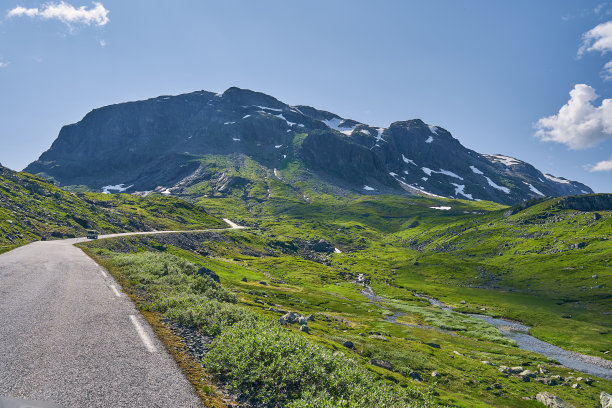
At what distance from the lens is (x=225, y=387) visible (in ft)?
41.2

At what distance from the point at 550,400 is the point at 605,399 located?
913 cm

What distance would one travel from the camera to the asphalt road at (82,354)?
10422 mm

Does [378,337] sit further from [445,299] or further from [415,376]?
[445,299]

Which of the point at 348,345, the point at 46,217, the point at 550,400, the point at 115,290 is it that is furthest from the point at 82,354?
the point at 46,217

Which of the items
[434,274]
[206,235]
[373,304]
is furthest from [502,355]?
[206,235]

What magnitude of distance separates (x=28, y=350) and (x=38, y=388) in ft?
13.6

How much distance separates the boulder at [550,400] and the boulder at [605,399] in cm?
570

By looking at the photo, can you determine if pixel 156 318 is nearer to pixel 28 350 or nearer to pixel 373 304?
pixel 28 350

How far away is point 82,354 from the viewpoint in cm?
1327

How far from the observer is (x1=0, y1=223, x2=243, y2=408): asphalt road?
10422mm

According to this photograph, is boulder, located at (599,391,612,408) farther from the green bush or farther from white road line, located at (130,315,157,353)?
white road line, located at (130,315,157,353)

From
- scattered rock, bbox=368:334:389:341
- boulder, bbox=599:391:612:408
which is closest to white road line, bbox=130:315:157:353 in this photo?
scattered rock, bbox=368:334:389:341

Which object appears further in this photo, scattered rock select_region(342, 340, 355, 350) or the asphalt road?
scattered rock select_region(342, 340, 355, 350)

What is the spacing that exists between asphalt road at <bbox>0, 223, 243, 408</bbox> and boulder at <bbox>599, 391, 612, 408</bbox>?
2261 inches
